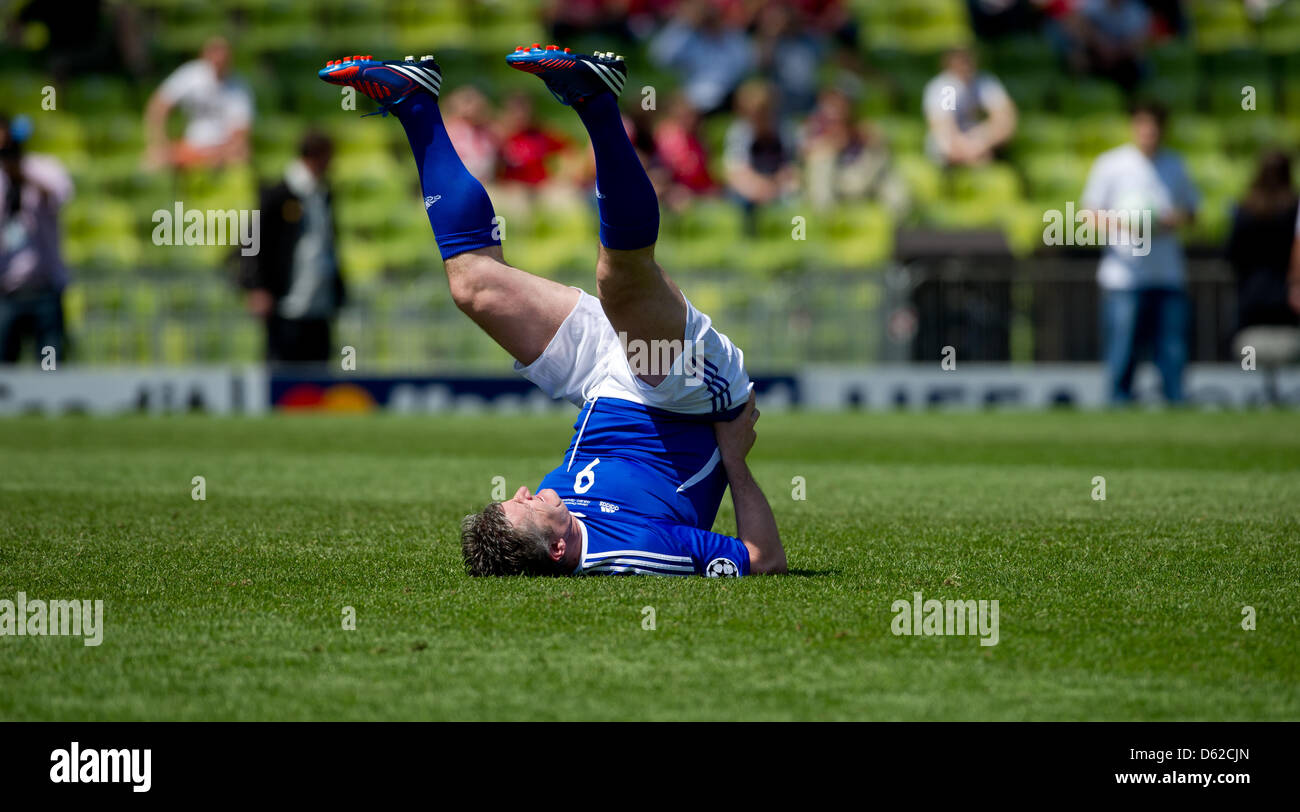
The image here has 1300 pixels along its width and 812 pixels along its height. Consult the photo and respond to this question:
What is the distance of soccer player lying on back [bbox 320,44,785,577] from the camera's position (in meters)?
6.19

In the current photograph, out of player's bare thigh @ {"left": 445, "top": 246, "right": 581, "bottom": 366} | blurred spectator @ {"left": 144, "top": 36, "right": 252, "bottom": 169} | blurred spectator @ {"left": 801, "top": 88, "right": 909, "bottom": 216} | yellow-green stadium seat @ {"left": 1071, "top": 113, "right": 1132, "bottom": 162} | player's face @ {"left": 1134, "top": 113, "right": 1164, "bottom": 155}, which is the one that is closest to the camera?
player's bare thigh @ {"left": 445, "top": 246, "right": 581, "bottom": 366}

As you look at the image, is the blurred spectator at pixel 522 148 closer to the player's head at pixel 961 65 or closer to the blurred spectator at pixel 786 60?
the blurred spectator at pixel 786 60

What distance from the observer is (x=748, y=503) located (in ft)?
21.5

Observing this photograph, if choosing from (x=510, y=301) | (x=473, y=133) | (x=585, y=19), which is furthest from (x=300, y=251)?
(x=510, y=301)

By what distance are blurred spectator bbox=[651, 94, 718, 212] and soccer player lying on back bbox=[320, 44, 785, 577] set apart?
12448mm

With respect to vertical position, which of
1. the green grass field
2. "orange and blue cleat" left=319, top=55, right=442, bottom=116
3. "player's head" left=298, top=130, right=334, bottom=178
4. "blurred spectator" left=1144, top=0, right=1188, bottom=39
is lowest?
the green grass field

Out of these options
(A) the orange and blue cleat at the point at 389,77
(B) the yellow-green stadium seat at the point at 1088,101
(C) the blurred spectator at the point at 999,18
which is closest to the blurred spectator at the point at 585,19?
(C) the blurred spectator at the point at 999,18

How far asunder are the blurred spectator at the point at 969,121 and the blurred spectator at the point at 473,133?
5.16 m

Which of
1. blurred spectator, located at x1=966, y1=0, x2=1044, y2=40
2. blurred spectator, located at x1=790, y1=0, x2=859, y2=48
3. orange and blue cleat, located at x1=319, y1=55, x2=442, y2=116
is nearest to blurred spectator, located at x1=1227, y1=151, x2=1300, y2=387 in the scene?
blurred spectator, located at x1=966, y1=0, x2=1044, y2=40

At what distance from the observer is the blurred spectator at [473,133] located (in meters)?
18.2

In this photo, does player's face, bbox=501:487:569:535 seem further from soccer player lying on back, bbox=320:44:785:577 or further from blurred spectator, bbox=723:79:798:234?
blurred spectator, bbox=723:79:798:234

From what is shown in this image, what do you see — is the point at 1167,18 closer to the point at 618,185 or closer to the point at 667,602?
the point at 618,185
